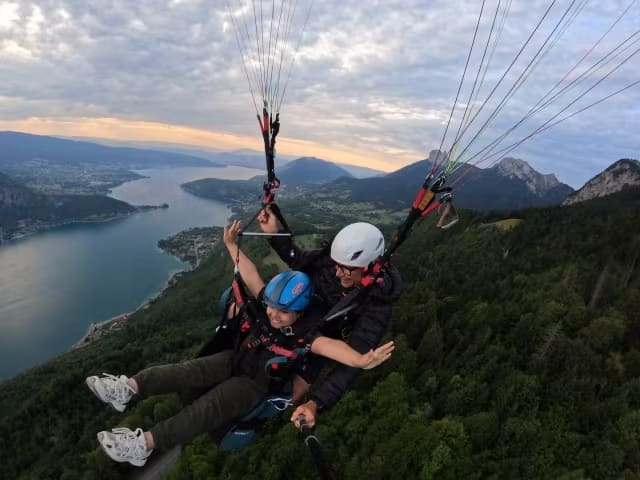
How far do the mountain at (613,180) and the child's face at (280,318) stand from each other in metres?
100

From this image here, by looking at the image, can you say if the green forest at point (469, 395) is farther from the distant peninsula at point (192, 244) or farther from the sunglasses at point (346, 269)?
the distant peninsula at point (192, 244)

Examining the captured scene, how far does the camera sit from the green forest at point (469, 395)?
75.2ft

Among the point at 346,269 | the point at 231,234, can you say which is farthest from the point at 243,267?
the point at 346,269

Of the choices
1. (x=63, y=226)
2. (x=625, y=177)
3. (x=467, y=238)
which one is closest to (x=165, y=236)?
(x=63, y=226)

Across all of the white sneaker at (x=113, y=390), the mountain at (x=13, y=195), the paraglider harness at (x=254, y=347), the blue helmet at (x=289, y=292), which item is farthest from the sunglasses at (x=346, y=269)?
the mountain at (x=13, y=195)

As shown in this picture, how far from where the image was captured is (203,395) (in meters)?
4.49

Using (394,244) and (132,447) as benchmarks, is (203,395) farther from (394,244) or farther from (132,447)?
(394,244)

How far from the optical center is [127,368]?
4384 cm

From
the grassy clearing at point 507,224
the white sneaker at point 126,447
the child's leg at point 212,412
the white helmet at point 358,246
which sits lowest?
the grassy clearing at point 507,224

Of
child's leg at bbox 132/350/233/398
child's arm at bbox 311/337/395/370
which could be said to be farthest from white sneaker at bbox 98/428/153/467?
child's arm at bbox 311/337/395/370

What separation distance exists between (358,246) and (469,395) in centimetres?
2718

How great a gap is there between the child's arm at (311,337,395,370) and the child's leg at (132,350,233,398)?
1.55 metres

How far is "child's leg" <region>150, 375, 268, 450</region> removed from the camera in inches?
161

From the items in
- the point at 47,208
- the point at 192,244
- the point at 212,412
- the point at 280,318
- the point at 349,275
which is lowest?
the point at 47,208
